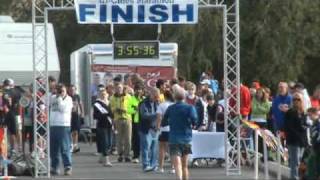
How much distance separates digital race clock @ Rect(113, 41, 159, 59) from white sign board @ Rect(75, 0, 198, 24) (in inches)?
351

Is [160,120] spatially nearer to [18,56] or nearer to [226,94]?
[226,94]

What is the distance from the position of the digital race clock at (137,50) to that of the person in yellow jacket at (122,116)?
6.29 meters

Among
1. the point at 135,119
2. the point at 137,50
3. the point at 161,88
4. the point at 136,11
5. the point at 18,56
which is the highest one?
the point at 136,11

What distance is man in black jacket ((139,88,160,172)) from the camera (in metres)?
20.2

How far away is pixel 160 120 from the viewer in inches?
746

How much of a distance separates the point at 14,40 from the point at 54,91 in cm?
928

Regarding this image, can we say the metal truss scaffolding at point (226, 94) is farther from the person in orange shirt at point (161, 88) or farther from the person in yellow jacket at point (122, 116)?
the person in yellow jacket at point (122, 116)

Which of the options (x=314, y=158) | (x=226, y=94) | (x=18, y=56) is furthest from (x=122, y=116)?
(x=18, y=56)

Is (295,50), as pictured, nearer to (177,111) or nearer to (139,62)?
(139,62)

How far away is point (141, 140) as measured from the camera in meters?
20.6

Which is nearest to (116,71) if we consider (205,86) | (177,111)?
(205,86)

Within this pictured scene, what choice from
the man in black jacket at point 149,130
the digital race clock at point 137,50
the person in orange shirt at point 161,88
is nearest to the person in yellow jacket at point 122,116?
the person in orange shirt at point 161,88

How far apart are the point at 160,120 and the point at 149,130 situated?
1480mm

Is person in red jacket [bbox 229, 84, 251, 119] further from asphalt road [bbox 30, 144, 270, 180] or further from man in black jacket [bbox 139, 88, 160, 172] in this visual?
man in black jacket [bbox 139, 88, 160, 172]
